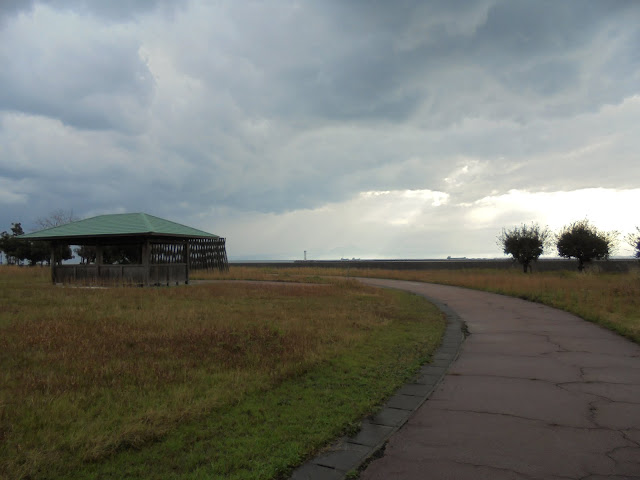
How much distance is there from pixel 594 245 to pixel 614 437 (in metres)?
38.4

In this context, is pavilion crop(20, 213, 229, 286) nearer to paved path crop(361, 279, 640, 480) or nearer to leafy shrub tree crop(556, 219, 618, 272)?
paved path crop(361, 279, 640, 480)

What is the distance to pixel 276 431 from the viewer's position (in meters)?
4.39

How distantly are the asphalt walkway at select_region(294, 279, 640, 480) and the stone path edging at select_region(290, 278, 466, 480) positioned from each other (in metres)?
0.02

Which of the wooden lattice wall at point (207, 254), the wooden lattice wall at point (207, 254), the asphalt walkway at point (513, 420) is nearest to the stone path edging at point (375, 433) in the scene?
the asphalt walkway at point (513, 420)

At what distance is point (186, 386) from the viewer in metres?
5.82

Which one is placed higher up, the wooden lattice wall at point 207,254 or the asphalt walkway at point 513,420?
the wooden lattice wall at point 207,254

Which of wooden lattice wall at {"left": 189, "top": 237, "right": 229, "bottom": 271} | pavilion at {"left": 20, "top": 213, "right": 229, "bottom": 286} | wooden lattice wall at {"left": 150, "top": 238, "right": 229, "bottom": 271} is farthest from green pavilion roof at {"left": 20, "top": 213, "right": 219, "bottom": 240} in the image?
wooden lattice wall at {"left": 189, "top": 237, "right": 229, "bottom": 271}

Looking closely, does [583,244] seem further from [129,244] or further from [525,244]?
[129,244]

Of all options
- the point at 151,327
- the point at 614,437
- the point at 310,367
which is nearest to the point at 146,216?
the point at 151,327

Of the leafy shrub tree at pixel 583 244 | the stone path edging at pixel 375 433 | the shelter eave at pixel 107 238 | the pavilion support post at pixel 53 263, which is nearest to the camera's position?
the stone path edging at pixel 375 433

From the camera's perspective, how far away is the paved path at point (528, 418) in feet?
12.1

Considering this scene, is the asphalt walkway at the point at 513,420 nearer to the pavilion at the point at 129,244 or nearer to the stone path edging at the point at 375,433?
the stone path edging at the point at 375,433

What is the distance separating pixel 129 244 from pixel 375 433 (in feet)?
72.7

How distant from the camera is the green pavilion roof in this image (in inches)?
864
